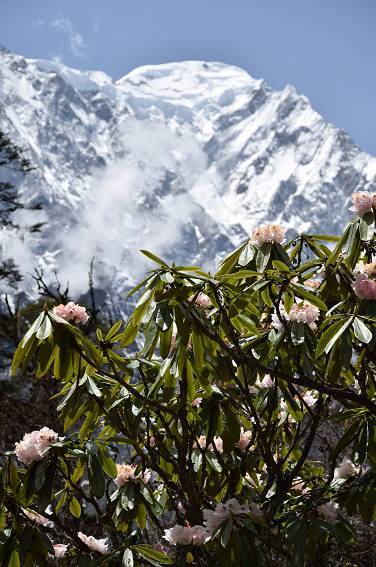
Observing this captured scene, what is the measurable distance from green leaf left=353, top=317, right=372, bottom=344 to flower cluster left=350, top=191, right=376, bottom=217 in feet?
1.87

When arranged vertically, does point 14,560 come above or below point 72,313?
below

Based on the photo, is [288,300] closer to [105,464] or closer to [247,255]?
[247,255]

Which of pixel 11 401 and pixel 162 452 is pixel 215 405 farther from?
pixel 11 401

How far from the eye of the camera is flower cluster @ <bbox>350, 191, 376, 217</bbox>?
7.68 ft

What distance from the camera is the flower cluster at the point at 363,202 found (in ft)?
7.68

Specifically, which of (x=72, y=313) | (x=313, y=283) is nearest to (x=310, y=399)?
(x=313, y=283)

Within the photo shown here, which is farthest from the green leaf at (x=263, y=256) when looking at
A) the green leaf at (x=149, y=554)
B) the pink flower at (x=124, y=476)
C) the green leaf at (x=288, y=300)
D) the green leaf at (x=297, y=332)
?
the pink flower at (x=124, y=476)

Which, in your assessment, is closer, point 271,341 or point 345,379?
point 271,341

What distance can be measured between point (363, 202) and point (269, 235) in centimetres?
37

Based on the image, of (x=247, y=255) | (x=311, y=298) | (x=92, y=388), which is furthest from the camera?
(x=247, y=255)

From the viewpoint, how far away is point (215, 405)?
2.42m

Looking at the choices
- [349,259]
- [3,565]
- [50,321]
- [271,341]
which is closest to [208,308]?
[271,341]

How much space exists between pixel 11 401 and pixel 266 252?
3.87m

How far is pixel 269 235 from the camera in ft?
8.00
